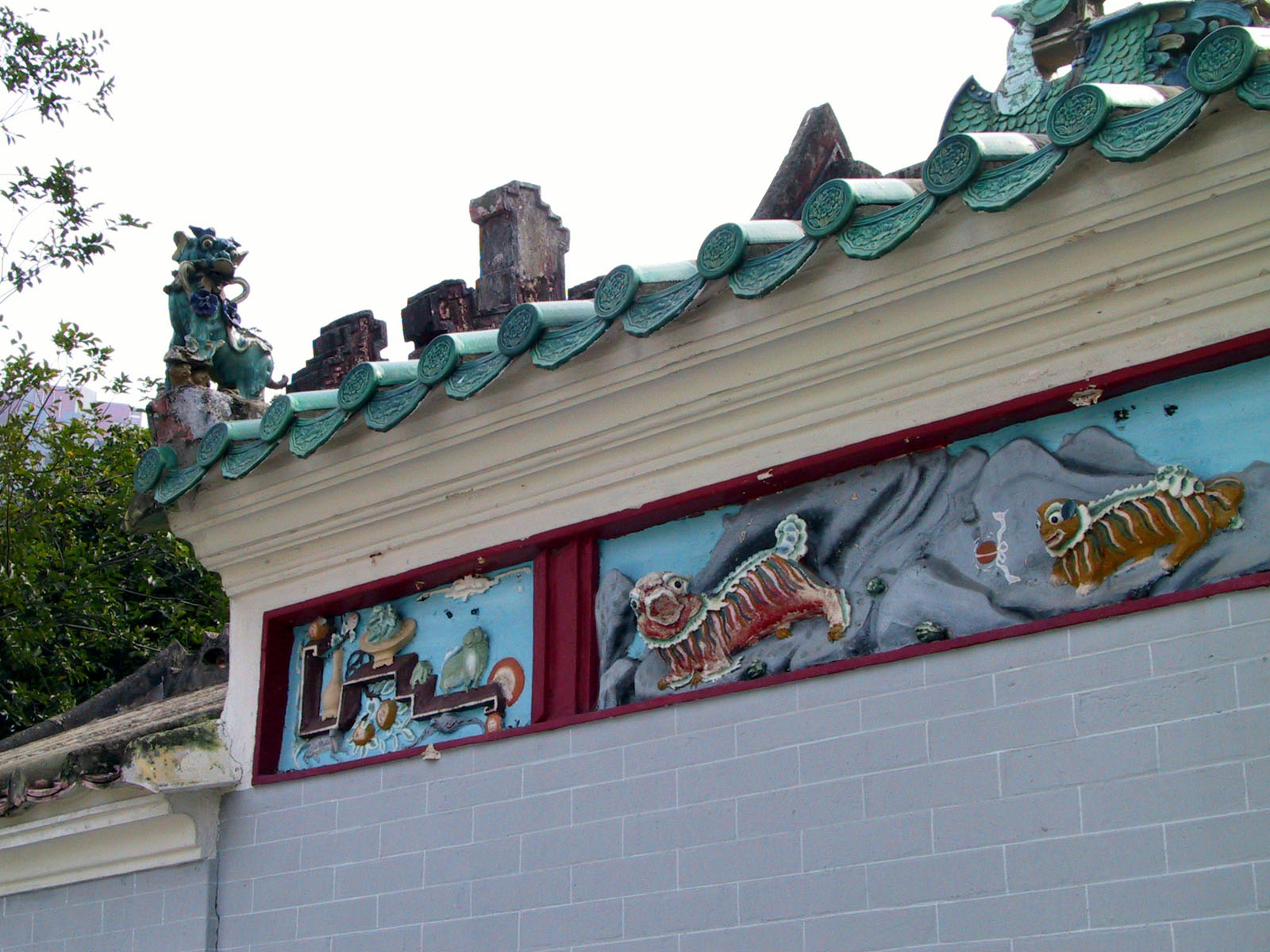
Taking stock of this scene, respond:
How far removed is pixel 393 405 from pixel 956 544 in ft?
6.40

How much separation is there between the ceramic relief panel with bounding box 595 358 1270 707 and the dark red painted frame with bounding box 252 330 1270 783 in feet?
0.14

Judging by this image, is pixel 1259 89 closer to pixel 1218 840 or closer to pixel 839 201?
pixel 839 201

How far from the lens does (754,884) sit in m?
4.81

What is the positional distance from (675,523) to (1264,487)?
191 cm

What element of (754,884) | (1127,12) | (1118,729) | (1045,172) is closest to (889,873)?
(754,884)

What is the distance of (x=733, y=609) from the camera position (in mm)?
5199

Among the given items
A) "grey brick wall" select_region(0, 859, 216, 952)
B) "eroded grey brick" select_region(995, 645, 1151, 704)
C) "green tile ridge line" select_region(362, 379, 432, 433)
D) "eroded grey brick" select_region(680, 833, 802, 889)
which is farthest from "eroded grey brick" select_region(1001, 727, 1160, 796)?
"grey brick wall" select_region(0, 859, 216, 952)

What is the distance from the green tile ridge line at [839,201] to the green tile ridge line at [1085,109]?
53 centimetres

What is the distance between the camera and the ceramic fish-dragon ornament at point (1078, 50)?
545 centimetres

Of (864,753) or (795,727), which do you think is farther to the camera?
(795,727)

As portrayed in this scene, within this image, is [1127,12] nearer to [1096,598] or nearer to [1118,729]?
[1096,598]

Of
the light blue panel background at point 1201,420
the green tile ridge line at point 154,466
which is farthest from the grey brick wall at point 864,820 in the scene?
the green tile ridge line at point 154,466

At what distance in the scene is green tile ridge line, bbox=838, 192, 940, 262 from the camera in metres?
4.44

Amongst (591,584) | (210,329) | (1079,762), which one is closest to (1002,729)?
(1079,762)
